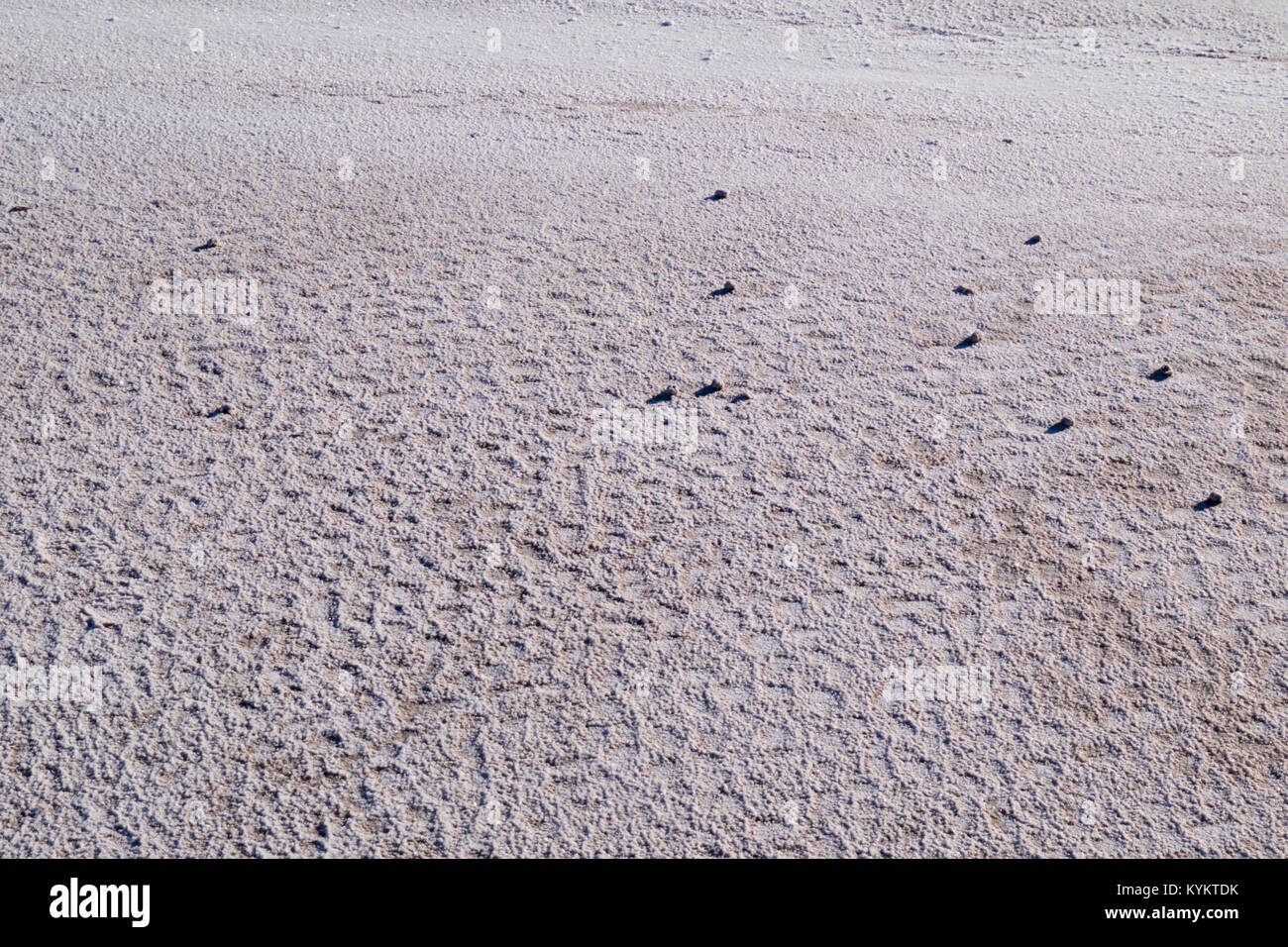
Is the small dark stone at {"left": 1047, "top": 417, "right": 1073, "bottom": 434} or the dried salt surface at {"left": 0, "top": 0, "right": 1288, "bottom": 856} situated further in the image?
the small dark stone at {"left": 1047, "top": 417, "right": 1073, "bottom": 434}

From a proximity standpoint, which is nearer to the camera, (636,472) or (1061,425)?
(636,472)

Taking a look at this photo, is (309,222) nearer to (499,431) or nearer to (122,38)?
(499,431)

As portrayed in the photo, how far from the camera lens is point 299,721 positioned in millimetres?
3541

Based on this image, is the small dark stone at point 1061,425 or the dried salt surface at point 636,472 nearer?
the dried salt surface at point 636,472

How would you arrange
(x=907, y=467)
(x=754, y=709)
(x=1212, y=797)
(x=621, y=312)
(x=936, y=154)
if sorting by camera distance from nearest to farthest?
1. (x=1212, y=797)
2. (x=754, y=709)
3. (x=907, y=467)
4. (x=621, y=312)
5. (x=936, y=154)

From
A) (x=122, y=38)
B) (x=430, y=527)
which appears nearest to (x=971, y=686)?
(x=430, y=527)

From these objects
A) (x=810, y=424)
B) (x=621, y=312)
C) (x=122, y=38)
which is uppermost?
(x=122, y=38)

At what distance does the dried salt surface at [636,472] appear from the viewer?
338 centimetres

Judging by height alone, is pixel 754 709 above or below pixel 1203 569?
below

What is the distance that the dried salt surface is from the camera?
3.38m

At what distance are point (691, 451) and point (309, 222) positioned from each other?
288 centimetres

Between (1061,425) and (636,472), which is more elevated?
(1061,425)

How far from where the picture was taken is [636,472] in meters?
4.69

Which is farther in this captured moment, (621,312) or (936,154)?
(936,154)
